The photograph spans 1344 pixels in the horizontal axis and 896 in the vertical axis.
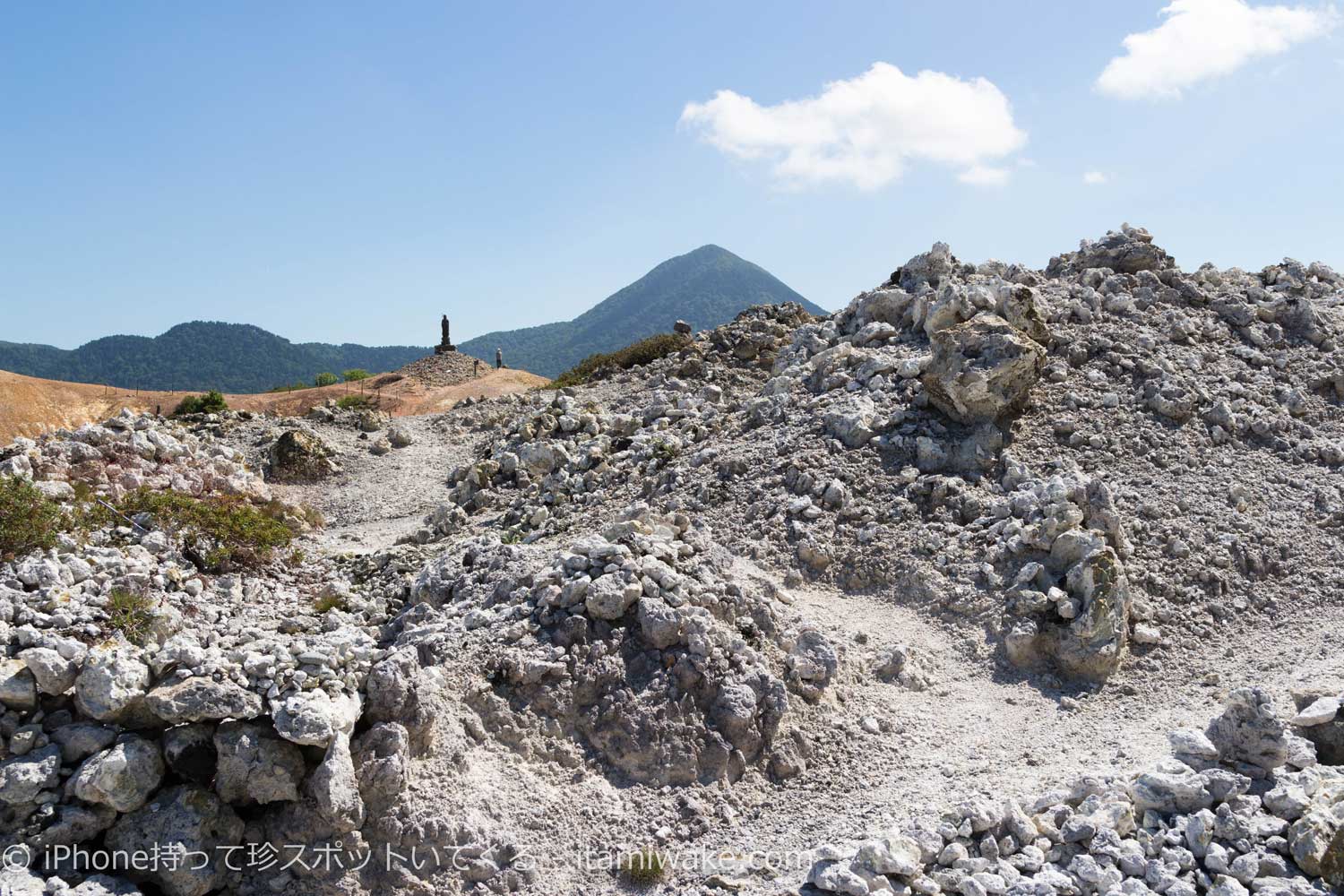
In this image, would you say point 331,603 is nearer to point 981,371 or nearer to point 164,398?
point 981,371

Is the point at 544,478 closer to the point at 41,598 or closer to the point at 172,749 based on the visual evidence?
the point at 41,598

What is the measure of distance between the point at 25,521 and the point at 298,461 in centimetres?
1041

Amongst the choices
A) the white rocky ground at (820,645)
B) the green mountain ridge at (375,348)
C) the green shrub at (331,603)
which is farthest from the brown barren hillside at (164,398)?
the green mountain ridge at (375,348)

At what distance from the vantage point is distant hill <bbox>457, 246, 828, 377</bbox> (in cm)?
11506

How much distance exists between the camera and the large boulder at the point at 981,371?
12133 millimetres

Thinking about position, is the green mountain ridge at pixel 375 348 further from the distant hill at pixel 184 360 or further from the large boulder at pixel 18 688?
the large boulder at pixel 18 688

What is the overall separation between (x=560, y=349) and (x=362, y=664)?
11463cm

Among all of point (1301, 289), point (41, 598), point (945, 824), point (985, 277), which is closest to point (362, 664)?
point (41, 598)

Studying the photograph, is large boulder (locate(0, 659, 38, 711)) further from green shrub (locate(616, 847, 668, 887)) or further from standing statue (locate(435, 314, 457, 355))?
standing statue (locate(435, 314, 457, 355))

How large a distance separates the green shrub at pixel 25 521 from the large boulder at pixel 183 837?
531 centimetres

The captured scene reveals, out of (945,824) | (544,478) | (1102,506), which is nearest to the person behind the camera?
(945,824)

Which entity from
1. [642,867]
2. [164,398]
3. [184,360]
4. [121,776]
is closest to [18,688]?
[121,776]

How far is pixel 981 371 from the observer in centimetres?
1212

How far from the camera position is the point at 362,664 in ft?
21.1
